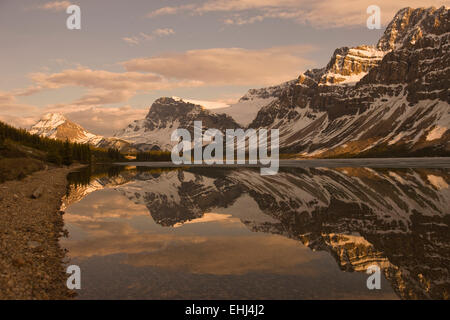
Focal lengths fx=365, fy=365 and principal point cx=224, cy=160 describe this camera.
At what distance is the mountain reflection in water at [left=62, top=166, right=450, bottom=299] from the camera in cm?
1677

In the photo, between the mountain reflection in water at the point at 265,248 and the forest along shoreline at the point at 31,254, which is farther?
the mountain reflection in water at the point at 265,248

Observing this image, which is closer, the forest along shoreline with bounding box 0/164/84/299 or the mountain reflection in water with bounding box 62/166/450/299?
the forest along shoreline with bounding box 0/164/84/299

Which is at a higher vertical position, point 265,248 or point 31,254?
point 31,254

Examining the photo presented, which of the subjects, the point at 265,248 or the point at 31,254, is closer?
the point at 31,254

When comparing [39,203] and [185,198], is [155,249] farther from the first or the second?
[185,198]

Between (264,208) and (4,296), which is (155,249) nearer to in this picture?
(4,296)

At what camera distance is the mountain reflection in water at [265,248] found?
1677 centimetres

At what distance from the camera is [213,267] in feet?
65.8

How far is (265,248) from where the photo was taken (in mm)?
24297

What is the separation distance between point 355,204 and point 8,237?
33.0m
